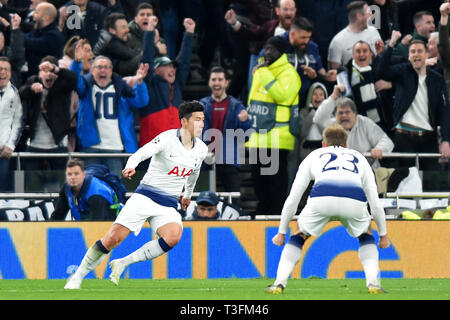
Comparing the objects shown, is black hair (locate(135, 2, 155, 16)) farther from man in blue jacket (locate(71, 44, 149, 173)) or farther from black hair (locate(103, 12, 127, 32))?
man in blue jacket (locate(71, 44, 149, 173))

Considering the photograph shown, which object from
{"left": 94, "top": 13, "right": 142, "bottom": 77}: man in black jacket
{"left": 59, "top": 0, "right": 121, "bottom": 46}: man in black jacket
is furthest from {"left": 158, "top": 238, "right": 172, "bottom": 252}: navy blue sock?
{"left": 59, "top": 0, "right": 121, "bottom": 46}: man in black jacket

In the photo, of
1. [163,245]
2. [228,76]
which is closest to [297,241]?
[163,245]

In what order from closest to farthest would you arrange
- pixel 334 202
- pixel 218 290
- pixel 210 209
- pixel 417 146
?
pixel 334 202 < pixel 218 290 < pixel 210 209 < pixel 417 146

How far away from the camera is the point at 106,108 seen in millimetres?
14914

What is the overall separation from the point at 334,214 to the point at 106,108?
606 centimetres

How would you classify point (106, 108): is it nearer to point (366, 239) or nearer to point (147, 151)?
point (147, 151)

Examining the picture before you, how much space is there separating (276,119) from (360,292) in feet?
17.1

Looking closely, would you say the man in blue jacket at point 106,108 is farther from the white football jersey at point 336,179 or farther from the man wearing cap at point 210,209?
the white football jersey at point 336,179

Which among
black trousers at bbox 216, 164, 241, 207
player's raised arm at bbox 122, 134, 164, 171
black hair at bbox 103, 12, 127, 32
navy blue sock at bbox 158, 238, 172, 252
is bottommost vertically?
navy blue sock at bbox 158, 238, 172, 252

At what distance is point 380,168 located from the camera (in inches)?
591

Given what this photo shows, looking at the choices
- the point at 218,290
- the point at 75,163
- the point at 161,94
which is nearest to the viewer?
the point at 218,290

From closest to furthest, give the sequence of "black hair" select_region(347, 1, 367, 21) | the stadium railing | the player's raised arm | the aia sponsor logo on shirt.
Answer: the player's raised arm < the aia sponsor logo on shirt < the stadium railing < "black hair" select_region(347, 1, 367, 21)

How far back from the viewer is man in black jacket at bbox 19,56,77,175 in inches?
579

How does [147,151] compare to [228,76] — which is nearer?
[147,151]
